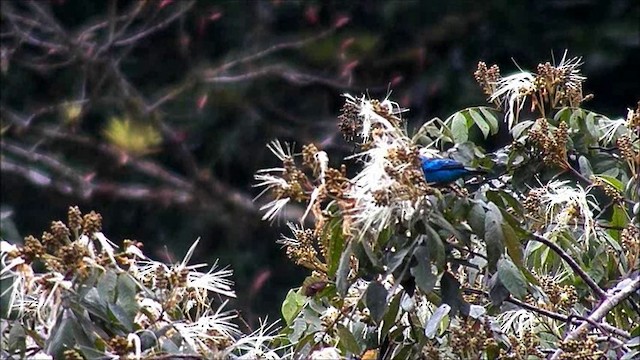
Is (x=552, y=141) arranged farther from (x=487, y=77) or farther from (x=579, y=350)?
(x=579, y=350)

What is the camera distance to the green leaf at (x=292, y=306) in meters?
2.03

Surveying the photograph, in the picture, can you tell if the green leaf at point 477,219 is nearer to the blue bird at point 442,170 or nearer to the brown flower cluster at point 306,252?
the blue bird at point 442,170

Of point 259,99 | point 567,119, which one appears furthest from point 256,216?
point 567,119

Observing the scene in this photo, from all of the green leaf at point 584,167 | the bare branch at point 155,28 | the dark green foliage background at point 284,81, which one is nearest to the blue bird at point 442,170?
the green leaf at point 584,167

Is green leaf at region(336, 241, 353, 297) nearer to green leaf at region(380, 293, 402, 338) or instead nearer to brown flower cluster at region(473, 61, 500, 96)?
green leaf at region(380, 293, 402, 338)

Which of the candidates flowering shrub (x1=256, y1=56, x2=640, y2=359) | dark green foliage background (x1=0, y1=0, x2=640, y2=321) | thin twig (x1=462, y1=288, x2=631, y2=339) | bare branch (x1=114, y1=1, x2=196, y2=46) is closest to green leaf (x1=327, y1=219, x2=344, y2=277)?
flowering shrub (x1=256, y1=56, x2=640, y2=359)

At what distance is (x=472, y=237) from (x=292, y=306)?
32 cm

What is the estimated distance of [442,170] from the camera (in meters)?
1.88

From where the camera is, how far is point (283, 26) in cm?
571

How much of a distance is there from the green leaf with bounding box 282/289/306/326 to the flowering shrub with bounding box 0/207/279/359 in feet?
0.90

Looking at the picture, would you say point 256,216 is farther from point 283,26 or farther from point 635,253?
point 635,253

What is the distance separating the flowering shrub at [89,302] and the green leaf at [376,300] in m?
0.18

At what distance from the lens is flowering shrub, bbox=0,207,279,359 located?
1.61 metres

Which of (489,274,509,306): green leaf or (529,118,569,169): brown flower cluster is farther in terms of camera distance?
(529,118,569,169): brown flower cluster
